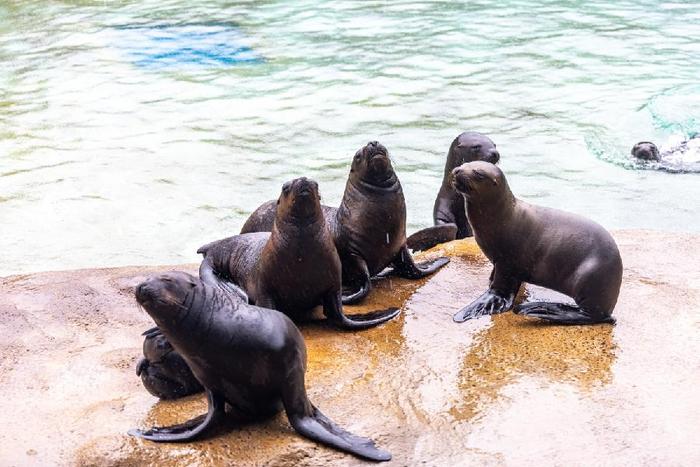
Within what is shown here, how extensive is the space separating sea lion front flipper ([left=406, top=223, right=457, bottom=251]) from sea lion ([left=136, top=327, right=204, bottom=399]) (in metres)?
2.36

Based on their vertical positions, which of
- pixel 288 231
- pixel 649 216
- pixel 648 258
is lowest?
pixel 649 216

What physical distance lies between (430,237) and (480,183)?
4.57 feet

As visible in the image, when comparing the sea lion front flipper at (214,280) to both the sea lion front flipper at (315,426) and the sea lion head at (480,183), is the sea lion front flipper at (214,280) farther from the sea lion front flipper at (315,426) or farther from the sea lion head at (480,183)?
the sea lion front flipper at (315,426)

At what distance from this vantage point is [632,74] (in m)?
11.9

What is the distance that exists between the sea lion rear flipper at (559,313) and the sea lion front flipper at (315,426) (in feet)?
4.60

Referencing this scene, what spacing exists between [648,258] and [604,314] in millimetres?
1103

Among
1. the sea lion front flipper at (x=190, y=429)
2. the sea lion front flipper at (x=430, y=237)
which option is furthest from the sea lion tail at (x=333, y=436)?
the sea lion front flipper at (x=430, y=237)

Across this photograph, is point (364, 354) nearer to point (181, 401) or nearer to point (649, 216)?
point (181, 401)

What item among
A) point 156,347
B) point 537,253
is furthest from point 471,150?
point 156,347

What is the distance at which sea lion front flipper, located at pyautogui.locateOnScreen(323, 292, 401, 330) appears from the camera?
4641mm

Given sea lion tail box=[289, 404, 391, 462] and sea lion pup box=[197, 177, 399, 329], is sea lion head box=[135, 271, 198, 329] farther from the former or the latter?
sea lion pup box=[197, 177, 399, 329]

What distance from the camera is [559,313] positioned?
457 cm

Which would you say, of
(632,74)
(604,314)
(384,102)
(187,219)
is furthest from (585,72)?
(604,314)

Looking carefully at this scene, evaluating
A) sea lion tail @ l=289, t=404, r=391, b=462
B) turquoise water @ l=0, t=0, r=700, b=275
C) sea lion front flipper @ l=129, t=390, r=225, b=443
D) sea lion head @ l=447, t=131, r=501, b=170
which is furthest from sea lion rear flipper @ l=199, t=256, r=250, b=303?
turquoise water @ l=0, t=0, r=700, b=275
